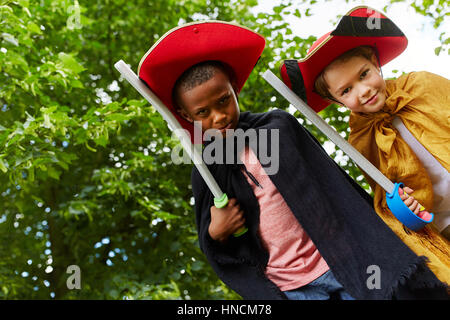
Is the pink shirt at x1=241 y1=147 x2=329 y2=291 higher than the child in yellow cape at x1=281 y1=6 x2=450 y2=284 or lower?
lower

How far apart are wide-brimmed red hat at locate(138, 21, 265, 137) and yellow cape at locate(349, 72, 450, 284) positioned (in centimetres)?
48

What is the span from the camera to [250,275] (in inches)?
52.0

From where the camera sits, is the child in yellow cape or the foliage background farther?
the foliage background

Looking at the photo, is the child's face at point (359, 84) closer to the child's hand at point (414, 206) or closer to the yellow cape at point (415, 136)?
the yellow cape at point (415, 136)

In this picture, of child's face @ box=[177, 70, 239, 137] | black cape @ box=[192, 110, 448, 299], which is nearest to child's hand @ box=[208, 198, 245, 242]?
black cape @ box=[192, 110, 448, 299]

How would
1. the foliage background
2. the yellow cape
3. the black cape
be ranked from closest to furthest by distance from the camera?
the black cape → the yellow cape → the foliage background

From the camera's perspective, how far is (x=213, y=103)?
1335 mm

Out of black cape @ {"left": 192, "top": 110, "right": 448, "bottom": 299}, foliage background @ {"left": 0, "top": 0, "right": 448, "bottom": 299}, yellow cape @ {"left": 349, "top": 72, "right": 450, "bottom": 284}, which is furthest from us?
foliage background @ {"left": 0, "top": 0, "right": 448, "bottom": 299}

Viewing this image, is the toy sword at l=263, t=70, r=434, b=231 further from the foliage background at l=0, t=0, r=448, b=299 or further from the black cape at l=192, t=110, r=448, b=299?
the foliage background at l=0, t=0, r=448, b=299

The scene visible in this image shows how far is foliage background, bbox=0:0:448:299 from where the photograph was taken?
2.32 m

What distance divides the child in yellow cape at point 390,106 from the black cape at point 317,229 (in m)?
0.13

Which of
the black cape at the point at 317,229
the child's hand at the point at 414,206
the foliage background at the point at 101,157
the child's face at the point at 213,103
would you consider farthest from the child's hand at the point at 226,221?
the foliage background at the point at 101,157

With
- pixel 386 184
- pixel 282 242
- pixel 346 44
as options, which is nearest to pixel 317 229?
pixel 282 242

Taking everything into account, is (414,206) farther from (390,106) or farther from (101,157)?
(101,157)
